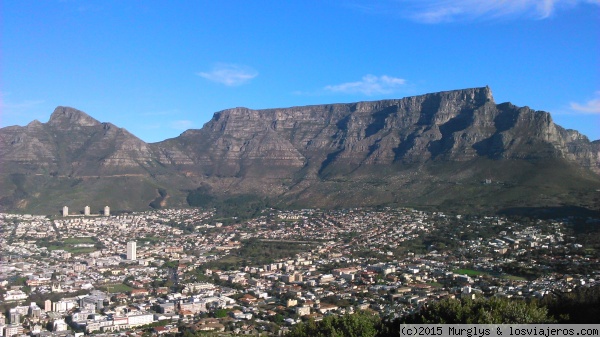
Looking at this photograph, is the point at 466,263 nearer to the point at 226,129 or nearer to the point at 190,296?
the point at 190,296

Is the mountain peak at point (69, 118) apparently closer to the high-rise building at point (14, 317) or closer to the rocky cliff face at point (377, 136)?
the rocky cliff face at point (377, 136)

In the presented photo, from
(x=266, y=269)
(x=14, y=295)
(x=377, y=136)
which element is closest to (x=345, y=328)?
(x=14, y=295)

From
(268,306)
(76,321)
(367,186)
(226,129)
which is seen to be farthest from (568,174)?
(226,129)

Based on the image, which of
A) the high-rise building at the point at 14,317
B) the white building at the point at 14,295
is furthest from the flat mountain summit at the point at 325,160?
the high-rise building at the point at 14,317

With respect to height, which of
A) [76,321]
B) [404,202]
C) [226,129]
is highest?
[226,129]

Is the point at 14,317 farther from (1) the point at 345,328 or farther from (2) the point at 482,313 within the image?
(2) the point at 482,313

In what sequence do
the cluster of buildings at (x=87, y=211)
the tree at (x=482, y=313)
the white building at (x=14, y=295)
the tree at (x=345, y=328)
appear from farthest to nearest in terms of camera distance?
1. the cluster of buildings at (x=87, y=211)
2. the white building at (x=14, y=295)
3. the tree at (x=345, y=328)
4. the tree at (x=482, y=313)
